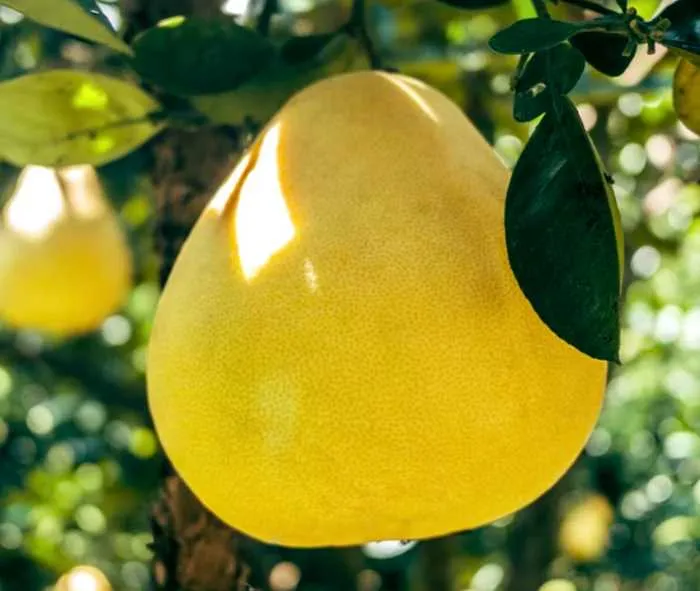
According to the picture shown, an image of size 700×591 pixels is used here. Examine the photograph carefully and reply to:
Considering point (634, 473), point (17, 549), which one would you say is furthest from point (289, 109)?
point (634, 473)

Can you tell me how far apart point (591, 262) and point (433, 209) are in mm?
117

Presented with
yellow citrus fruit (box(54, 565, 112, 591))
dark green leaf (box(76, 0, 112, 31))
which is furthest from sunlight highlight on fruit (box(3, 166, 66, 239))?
dark green leaf (box(76, 0, 112, 31))

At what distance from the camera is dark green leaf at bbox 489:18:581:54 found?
625 mm

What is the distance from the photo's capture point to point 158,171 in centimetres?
113

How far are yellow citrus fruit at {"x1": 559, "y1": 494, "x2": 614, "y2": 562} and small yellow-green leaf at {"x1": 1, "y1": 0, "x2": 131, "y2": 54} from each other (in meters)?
1.95

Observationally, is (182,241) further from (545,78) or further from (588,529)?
(588,529)

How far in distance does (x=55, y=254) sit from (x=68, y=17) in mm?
1140

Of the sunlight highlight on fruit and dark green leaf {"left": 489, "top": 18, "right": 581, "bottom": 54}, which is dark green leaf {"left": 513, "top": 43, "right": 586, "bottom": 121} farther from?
the sunlight highlight on fruit

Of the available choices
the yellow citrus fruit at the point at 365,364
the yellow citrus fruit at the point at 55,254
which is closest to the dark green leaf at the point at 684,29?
the yellow citrus fruit at the point at 365,364

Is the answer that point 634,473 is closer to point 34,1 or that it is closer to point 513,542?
point 513,542

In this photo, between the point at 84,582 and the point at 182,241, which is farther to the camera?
the point at 84,582

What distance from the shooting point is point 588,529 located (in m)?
2.59

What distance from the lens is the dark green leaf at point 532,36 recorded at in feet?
2.05

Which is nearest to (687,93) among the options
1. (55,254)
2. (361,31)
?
(361,31)
